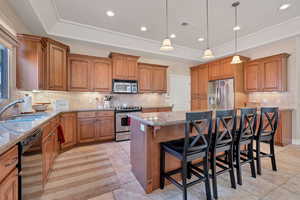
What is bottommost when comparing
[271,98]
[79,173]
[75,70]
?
[79,173]

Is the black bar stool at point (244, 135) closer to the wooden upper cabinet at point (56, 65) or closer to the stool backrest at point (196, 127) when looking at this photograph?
the stool backrest at point (196, 127)

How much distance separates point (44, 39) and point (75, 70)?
3.30 feet

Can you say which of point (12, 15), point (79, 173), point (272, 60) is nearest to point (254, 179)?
point (79, 173)

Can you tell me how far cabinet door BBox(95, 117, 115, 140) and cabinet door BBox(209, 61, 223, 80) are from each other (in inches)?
159

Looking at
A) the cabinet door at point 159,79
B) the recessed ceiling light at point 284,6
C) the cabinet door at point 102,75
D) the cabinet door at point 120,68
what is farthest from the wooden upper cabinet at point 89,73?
the recessed ceiling light at point 284,6

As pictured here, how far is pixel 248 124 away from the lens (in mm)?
2045

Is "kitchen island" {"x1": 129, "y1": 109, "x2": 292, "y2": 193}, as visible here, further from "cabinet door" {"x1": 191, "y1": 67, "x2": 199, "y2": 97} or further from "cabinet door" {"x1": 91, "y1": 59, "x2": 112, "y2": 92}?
"cabinet door" {"x1": 191, "y1": 67, "x2": 199, "y2": 97}

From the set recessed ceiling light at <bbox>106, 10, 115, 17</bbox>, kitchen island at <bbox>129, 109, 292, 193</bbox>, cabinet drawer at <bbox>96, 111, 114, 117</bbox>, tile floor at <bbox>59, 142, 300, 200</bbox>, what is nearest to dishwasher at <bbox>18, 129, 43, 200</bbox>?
tile floor at <bbox>59, 142, 300, 200</bbox>

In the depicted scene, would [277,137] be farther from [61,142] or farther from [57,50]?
[57,50]

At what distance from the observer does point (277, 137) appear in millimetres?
3535

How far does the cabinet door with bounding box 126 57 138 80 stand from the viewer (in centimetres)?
438

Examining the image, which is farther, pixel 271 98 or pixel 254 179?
pixel 271 98

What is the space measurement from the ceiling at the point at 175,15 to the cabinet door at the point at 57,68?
2.83 feet

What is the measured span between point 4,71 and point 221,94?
18.6 feet
